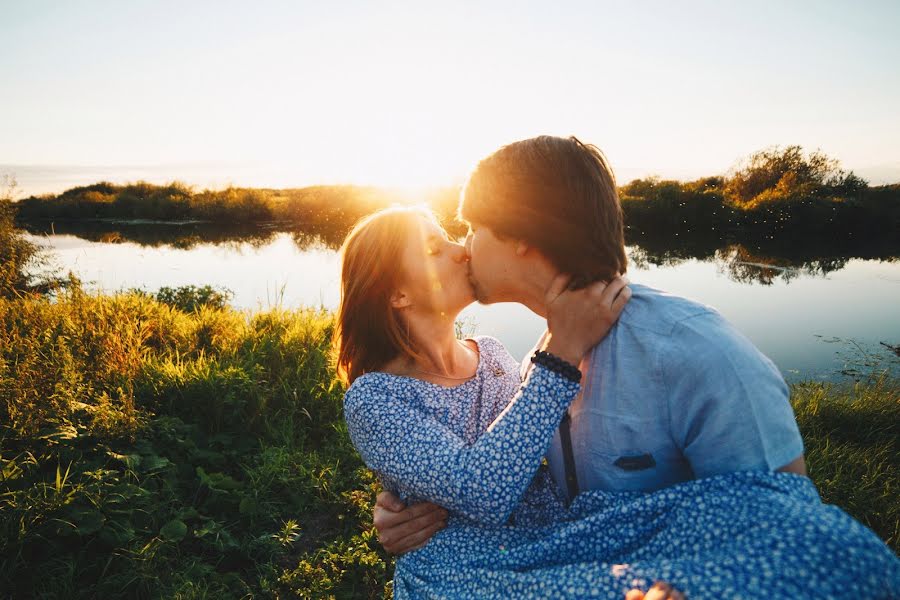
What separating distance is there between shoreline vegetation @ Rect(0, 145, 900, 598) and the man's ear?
7.43ft

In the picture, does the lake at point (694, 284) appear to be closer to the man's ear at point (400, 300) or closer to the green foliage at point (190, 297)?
the green foliage at point (190, 297)

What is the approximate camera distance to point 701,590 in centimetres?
109

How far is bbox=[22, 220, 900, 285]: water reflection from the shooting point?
1652 centimetres

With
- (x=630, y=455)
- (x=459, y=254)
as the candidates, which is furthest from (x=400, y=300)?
(x=630, y=455)

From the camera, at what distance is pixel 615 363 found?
1659 mm

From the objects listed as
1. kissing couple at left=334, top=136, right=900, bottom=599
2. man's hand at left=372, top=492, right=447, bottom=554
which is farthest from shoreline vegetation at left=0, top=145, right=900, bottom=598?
kissing couple at left=334, top=136, right=900, bottom=599

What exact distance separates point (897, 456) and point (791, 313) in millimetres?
7660

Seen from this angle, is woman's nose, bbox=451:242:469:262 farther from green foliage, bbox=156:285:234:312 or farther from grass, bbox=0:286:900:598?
green foliage, bbox=156:285:234:312

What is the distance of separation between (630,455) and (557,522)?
0.39 metres

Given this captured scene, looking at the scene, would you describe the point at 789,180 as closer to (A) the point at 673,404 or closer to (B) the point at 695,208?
(B) the point at 695,208

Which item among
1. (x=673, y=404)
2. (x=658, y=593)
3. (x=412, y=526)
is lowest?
(x=412, y=526)

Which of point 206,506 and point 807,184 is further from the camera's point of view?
point 807,184

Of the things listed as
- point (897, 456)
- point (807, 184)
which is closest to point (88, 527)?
point (897, 456)

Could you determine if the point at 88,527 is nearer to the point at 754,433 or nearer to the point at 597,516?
the point at 597,516
